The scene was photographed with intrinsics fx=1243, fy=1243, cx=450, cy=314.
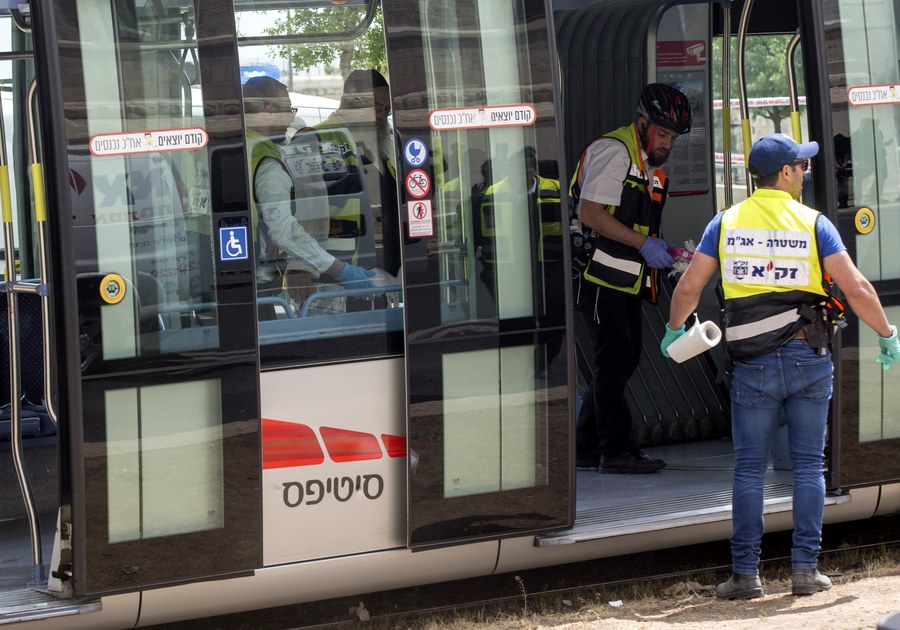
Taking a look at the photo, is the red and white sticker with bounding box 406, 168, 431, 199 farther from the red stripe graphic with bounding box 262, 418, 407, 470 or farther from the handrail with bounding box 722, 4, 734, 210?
the handrail with bounding box 722, 4, 734, 210

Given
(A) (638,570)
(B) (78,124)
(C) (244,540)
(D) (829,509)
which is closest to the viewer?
(B) (78,124)

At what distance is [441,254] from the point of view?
16.1 ft

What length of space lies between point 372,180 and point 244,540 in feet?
4.88

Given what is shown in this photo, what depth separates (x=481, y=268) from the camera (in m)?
4.99

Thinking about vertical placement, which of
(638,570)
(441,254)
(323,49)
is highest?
(323,49)

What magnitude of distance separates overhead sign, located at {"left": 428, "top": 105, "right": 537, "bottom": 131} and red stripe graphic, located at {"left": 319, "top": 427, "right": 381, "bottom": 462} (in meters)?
1.23

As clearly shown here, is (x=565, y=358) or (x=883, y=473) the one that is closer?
(x=565, y=358)

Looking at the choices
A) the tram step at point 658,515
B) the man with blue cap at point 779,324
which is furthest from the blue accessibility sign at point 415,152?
the tram step at point 658,515

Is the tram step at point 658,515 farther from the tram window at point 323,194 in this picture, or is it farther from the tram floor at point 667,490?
the tram window at point 323,194

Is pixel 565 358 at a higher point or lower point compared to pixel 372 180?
lower

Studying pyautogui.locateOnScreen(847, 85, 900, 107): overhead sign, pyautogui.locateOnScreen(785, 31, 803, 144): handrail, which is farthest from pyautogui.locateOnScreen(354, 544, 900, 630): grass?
pyautogui.locateOnScreen(847, 85, 900, 107): overhead sign

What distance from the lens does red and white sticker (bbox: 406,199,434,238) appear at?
15.9ft

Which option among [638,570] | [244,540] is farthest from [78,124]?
[638,570]

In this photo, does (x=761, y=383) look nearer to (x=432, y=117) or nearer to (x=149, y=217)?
(x=432, y=117)
